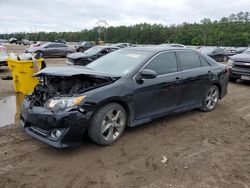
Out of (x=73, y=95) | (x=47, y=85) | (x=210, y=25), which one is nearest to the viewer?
(x=73, y=95)

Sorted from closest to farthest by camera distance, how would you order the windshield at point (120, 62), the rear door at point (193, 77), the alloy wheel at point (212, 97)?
1. the windshield at point (120, 62)
2. the rear door at point (193, 77)
3. the alloy wheel at point (212, 97)

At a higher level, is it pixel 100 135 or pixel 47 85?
pixel 47 85

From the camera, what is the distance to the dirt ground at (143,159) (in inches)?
137

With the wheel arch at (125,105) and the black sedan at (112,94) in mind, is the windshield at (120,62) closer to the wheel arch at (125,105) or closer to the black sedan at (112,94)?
the black sedan at (112,94)

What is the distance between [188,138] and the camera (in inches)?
194

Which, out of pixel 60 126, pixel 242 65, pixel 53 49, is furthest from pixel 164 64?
pixel 53 49

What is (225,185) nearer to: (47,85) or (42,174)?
(42,174)

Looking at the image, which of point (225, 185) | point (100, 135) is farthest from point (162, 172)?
point (100, 135)

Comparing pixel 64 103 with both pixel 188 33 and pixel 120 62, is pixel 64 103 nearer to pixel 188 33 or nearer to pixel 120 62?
pixel 120 62

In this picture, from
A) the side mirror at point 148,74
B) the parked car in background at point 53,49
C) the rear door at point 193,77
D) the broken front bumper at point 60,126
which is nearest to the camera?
the broken front bumper at point 60,126

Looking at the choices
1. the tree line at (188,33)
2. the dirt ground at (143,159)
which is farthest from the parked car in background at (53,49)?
the tree line at (188,33)

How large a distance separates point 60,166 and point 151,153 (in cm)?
138

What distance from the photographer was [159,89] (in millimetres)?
5125

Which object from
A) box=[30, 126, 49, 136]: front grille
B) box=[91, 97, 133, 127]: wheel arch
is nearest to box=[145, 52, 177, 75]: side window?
box=[91, 97, 133, 127]: wheel arch
